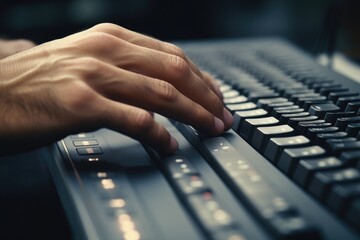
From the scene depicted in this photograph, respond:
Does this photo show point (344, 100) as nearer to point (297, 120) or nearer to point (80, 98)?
point (297, 120)

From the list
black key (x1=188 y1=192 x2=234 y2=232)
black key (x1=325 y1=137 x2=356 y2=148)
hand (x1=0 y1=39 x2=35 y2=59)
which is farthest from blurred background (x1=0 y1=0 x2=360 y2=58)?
black key (x1=188 y1=192 x2=234 y2=232)

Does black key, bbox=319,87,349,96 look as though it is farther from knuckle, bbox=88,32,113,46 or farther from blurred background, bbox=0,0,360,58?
blurred background, bbox=0,0,360,58

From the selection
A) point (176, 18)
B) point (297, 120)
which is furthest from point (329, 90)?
point (176, 18)

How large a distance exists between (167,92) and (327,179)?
7.8 inches

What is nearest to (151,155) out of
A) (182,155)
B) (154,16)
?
(182,155)

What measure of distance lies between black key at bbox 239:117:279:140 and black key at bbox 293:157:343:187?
0.33 ft

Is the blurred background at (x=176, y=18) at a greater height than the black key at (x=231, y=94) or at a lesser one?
lesser

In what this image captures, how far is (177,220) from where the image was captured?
1.40 feet

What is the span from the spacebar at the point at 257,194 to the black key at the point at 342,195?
0.03 meters

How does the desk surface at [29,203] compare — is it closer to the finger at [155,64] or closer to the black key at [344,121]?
the finger at [155,64]

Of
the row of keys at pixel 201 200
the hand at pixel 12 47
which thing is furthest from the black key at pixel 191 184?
the hand at pixel 12 47

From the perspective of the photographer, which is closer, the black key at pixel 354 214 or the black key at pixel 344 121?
the black key at pixel 354 214

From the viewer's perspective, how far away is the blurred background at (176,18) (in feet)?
3.87

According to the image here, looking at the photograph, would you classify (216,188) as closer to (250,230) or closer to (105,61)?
(250,230)
